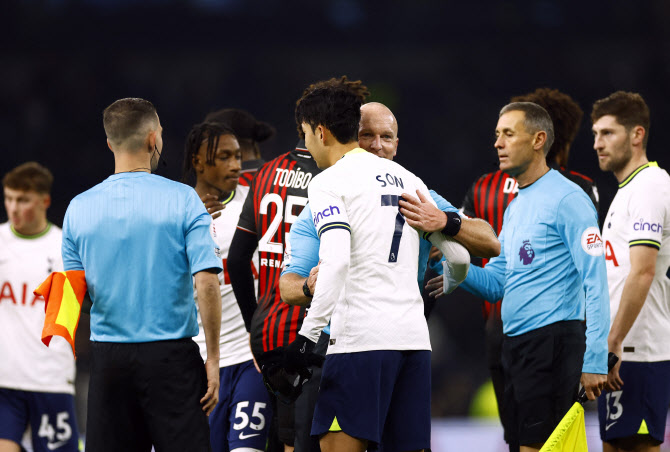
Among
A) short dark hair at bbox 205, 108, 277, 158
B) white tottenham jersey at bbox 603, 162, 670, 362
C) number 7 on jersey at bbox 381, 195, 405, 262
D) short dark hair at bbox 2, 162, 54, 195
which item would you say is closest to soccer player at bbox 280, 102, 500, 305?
number 7 on jersey at bbox 381, 195, 405, 262

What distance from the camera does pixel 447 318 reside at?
12.2 meters

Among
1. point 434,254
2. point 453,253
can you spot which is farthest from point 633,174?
point 453,253

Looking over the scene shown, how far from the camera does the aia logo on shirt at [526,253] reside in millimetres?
4523

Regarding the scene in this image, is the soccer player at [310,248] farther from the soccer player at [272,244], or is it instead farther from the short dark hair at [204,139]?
the short dark hair at [204,139]

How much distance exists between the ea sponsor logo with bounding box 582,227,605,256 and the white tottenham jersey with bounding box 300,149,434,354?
4.12 feet

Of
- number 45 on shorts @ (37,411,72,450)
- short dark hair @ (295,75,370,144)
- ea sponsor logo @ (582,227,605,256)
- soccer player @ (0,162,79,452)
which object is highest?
short dark hair @ (295,75,370,144)

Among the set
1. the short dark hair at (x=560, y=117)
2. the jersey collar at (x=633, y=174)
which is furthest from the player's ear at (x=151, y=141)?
the jersey collar at (x=633, y=174)

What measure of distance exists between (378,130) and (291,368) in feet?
4.69

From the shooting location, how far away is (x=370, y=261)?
11.1ft

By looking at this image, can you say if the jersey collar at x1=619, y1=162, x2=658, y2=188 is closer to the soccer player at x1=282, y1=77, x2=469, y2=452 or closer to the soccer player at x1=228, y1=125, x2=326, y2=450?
the soccer player at x1=228, y1=125, x2=326, y2=450

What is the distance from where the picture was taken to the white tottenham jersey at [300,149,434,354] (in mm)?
3359

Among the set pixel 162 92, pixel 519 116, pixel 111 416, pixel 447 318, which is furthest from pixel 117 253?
pixel 162 92

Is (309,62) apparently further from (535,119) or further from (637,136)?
(535,119)

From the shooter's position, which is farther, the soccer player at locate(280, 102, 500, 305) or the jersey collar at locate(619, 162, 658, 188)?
the jersey collar at locate(619, 162, 658, 188)
